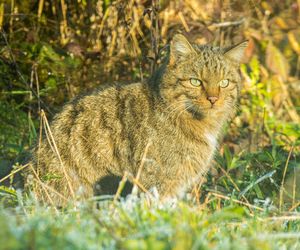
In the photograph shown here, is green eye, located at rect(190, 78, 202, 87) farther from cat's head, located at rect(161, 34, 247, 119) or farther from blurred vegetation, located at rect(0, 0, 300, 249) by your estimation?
blurred vegetation, located at rect(0, 0, 300, 249)

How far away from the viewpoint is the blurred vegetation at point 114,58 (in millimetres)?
5266

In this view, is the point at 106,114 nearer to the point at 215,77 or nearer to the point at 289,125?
the point at 215,77

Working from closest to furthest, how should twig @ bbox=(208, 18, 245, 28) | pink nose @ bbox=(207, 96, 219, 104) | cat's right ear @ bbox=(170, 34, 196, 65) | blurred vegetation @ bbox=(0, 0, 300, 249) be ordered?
pink nose @ bbox=(207, 96, 219, 104)
cat's right ear @ bbox=(170, 34, 196, 65)
blurred vegetation @ bbox=(0, 0, 300, 249)
twig @ bbox=(208, 18, 245, 28)

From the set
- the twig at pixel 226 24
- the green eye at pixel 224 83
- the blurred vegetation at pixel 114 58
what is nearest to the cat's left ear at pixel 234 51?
the green eye at pixel 224 83

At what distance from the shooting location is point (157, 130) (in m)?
4.00

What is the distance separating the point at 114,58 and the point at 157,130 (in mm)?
2159

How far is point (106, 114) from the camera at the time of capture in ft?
13.5

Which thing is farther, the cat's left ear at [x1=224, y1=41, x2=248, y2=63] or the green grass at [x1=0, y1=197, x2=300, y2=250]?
the cat's left ear at [x1=224, y1=41, x2=248, y2=63]

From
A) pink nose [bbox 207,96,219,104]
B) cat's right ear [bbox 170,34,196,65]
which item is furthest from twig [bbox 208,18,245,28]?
pink nose [bbox 207,96,219,104]

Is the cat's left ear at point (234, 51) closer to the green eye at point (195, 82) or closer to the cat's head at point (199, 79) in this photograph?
the cat's head at point (199, 79)

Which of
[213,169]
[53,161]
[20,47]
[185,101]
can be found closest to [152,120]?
[185,101]

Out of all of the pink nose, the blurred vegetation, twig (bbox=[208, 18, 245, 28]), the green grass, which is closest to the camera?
the green grass

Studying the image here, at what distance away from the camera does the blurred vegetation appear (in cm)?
527

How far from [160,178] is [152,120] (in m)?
0.39
